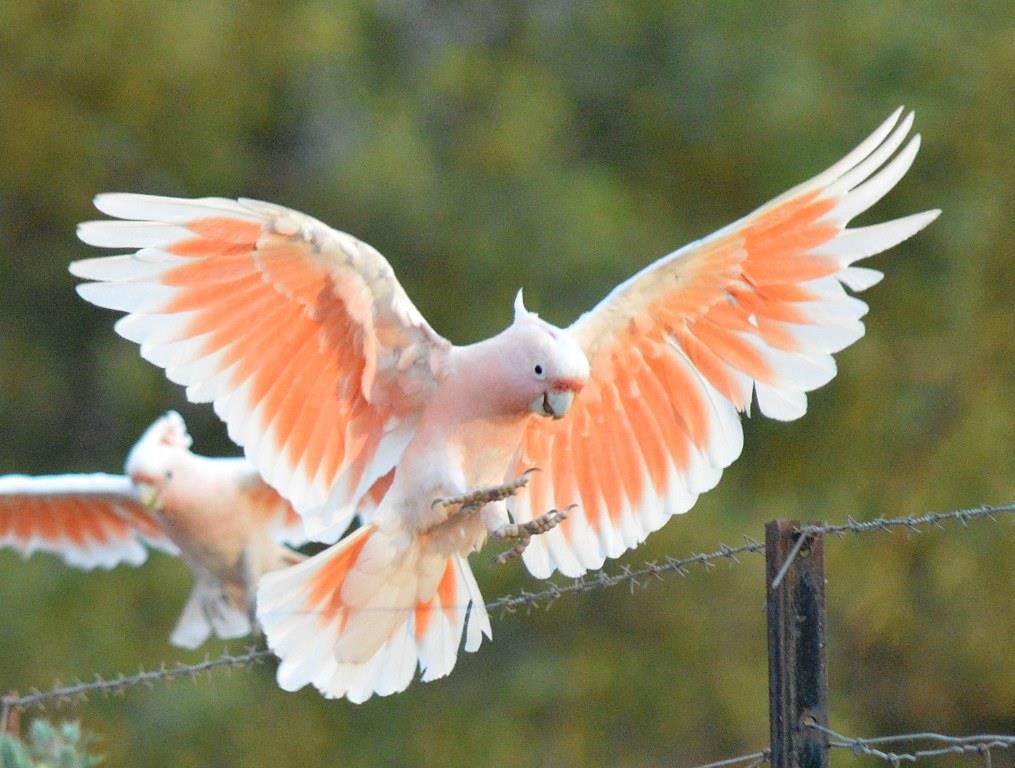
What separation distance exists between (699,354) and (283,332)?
87 cm

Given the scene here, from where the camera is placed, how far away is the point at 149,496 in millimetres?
5512

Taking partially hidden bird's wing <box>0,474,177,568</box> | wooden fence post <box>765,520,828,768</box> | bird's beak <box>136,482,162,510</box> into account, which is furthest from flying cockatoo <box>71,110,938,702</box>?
partially hidden bird's wing <box>0,474,177,568</box>

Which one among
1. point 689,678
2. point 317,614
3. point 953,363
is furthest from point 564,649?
point 317,614

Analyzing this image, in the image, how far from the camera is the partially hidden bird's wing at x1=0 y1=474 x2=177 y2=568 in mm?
5703

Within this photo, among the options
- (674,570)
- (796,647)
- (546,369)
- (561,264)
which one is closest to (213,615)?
(546,369)

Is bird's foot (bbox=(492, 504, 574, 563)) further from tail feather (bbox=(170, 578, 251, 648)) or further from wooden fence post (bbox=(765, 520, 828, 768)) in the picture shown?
tail feather (bbox=(170, 578, 251, 648))

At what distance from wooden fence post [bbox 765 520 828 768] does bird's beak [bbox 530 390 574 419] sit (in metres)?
0.95

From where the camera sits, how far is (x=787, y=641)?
279 centimetres

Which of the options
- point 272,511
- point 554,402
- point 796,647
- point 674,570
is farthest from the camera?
point 272,511

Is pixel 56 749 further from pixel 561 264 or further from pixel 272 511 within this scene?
pixel 561 264

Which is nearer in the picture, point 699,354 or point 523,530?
point 523,530

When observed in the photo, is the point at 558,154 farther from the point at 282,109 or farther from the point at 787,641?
the point at 787,641

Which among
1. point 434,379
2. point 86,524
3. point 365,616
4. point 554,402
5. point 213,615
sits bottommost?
point 365,616

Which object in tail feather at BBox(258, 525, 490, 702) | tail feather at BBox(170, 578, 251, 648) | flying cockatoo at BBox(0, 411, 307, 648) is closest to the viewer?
tail feather at BBox(258, 525, 490, 702)
